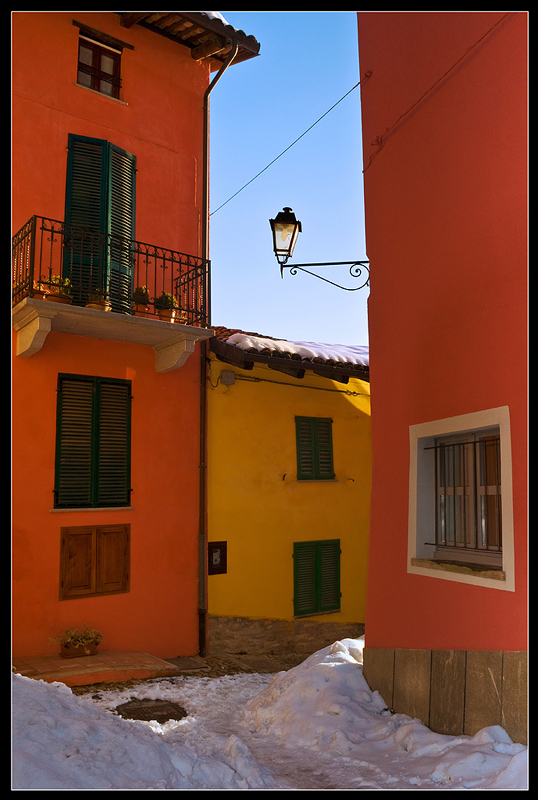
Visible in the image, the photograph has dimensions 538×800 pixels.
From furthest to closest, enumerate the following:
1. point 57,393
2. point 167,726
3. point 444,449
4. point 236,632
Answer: point 236,632
point 57,393
point 167,726
point 444,449

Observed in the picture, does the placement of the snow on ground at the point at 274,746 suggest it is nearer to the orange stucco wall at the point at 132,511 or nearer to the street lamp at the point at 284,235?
the orange stucco wall at the point at 132,511

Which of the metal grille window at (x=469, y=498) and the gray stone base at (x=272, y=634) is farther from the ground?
the metal grille window at (x=469, y=498)

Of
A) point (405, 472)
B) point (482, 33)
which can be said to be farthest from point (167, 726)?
point (482, 33)

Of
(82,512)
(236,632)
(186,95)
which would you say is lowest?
(236,632)

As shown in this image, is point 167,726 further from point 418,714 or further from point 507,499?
point 507,499

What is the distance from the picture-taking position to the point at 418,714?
540 centimetres

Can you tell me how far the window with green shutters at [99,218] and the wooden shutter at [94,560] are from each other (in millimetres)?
3180

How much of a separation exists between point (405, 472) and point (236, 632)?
5732 mm

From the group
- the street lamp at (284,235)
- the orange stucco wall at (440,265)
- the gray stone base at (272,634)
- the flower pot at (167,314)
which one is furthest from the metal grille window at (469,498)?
the gray stone base at (272,634)

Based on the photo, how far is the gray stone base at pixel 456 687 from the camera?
438 cm

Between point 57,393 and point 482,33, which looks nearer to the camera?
point 482,33

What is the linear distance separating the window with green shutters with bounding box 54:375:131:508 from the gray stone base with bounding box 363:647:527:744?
471 centimetres

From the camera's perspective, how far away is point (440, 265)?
5.70 m

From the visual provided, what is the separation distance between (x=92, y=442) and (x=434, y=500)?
17.1ft
